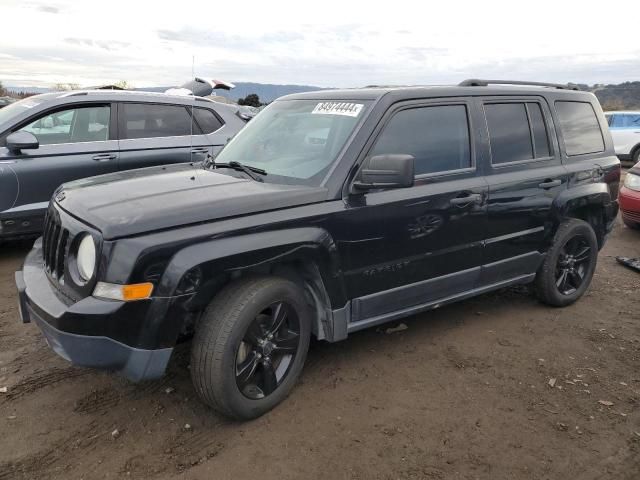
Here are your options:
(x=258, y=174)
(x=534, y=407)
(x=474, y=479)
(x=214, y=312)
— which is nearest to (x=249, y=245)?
(x=214, y=312)

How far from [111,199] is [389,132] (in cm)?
174

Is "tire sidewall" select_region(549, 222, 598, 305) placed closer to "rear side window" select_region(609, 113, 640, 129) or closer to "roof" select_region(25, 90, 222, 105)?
"roof" select_region(25, 90, 222, 105)

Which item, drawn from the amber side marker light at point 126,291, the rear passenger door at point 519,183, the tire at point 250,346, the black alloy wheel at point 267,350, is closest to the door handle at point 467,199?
the rear passenger door at point 519,183

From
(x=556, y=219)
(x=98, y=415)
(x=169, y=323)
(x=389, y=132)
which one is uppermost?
(x=389, y=132)

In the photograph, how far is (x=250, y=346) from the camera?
302 cm

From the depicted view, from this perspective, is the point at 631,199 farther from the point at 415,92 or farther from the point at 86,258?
the point at 86,258

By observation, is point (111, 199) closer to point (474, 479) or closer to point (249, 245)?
point (249, 245)

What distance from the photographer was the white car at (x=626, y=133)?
15156 mm

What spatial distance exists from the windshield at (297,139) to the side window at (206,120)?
279cm

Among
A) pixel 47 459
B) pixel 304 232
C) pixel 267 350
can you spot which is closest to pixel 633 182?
pixel 304 232

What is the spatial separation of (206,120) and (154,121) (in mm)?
678

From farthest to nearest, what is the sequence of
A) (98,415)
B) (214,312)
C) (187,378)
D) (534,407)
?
(187,378) < (534,407) < (98,415) < (214,312)

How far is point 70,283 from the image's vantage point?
9.23 ft

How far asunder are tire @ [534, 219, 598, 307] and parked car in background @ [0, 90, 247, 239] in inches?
162
